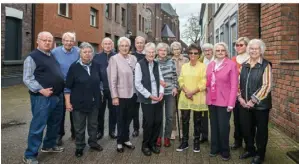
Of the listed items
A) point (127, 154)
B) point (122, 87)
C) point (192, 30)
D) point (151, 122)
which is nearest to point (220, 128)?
point (151, 122)

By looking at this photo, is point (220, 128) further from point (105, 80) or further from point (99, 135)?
point (99, 135)

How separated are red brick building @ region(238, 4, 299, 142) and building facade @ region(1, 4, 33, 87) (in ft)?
35.4

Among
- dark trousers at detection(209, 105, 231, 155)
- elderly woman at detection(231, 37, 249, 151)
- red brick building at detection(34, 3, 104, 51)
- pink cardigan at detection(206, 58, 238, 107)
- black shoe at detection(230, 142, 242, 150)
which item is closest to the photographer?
pink cardigan at detection(206, 58, 238, 107)

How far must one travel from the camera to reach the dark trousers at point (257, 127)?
4520 millimetres

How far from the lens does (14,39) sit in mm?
14508

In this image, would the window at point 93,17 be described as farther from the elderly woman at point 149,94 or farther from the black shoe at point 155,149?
the black shoe at point 155,149

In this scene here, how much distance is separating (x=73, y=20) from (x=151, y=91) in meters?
15.2

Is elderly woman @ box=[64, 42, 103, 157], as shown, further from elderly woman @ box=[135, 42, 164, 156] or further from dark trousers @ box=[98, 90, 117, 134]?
dark trousers @ box=[98, 90, 117, 134]

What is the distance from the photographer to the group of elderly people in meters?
4.53

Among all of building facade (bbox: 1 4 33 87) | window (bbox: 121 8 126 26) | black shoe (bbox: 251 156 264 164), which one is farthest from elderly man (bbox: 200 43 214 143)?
window (bbox: 121 8 126 26)

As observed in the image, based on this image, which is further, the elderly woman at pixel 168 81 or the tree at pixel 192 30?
the tree at pixel 192 30

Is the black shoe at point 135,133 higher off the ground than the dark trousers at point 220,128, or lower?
lower

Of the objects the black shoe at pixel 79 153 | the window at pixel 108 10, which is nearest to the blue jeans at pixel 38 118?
the black shoe at pixel 79 153

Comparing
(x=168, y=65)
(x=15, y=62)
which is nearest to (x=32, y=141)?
(x=168, y=65)
